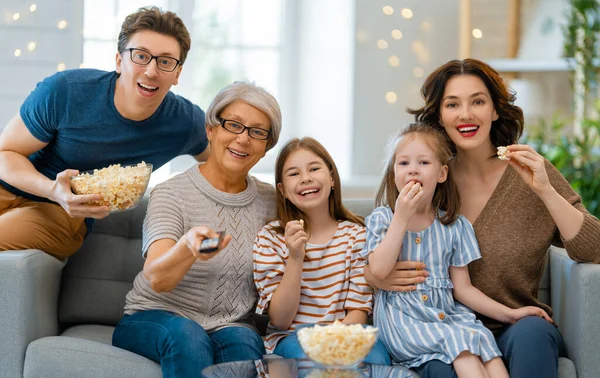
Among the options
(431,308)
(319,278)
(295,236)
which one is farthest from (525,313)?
(295,236)

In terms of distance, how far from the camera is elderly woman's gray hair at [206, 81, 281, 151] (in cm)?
233

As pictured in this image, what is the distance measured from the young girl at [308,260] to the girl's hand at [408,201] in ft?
0.80

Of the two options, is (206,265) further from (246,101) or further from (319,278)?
(246,101)

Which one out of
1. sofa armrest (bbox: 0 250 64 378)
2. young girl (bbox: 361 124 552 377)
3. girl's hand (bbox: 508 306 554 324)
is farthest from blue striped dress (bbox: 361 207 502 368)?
sofa armrest (bbox: 0 250 64 378)

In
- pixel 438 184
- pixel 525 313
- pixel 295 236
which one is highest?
pixel 438 184

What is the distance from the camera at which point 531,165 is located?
2184mm

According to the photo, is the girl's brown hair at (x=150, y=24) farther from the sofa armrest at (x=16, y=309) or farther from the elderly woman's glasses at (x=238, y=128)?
the sofa armrest at (x=16, y=309)

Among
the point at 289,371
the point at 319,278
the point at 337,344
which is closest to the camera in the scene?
the point at 337,344

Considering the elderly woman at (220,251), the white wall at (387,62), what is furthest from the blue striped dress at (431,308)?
the white wall at (387,62)

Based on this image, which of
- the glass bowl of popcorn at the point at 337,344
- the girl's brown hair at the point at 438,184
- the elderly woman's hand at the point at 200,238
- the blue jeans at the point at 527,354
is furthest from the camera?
the girl's brown hair at the point at 438,184

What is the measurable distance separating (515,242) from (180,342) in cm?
103

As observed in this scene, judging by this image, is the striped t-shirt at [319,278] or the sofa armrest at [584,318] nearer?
the sofa armrest at [584,318]

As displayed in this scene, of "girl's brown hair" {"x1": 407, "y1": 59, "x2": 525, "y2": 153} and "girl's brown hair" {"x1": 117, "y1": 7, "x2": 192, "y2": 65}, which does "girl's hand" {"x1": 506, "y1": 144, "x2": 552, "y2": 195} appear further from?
"girl's brown hair" {"x1": 117, "y1": 7, "x2": 192, "y2": 65}

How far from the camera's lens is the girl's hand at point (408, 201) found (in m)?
2.12
